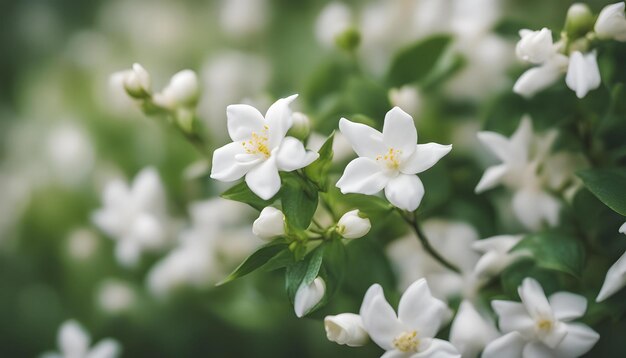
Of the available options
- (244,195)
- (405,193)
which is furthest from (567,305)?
(244,195)

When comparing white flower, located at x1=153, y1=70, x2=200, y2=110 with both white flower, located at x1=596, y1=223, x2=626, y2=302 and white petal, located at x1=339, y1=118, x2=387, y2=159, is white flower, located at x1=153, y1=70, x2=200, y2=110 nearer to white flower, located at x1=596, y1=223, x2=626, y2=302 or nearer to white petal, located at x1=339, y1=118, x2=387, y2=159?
white petal, located at x1=339, y1=118, x2=387, y2=159

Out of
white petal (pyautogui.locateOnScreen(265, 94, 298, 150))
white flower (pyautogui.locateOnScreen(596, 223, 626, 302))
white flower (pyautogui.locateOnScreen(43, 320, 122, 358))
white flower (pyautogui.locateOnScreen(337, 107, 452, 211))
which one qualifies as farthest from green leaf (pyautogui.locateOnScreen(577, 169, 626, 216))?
white flower (pyautogui.locateOnScreen(43, 320, 122, 358))

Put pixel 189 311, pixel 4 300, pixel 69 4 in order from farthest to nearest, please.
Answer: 1. pixel 69 4
2. pixel 4 300
3. pixel 189 311

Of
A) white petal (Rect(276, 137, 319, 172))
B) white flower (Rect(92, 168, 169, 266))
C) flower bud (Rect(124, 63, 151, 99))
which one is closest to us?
white petal (Rect(276, 137, 319, 172))

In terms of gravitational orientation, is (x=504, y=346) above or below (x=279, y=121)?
below

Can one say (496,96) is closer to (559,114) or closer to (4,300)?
(559,114)

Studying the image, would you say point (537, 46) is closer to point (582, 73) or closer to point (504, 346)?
point (582, 73)

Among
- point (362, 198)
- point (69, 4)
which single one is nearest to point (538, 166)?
point (362, 198)
